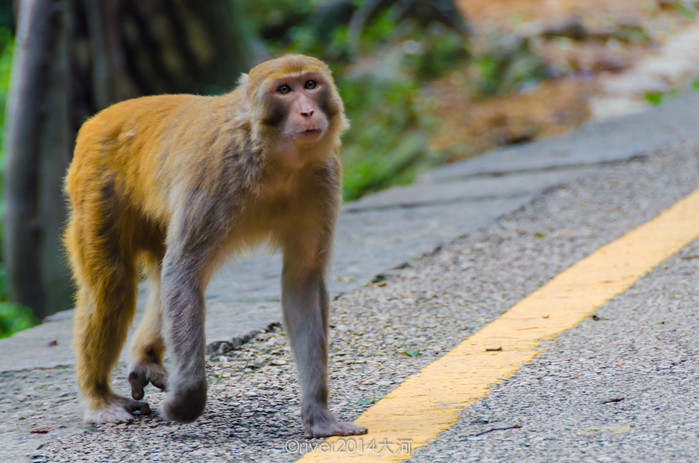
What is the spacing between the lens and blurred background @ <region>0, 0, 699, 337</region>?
21.2 feet

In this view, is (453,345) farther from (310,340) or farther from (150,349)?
(150,349)

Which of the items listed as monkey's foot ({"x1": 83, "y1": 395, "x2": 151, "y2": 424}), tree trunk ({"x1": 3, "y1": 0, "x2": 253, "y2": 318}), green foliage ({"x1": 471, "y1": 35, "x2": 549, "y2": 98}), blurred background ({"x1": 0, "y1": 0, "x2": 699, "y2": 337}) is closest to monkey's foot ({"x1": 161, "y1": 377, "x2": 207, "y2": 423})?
monkey's foot ({"x1": 83, "y1": 395, "x2": 151, "y2": 424})

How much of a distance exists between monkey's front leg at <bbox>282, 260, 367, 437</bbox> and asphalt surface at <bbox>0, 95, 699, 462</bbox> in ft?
0.31

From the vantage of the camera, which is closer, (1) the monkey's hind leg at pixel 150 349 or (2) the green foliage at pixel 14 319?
(1) the monkey's hind leg at pixel 150 349

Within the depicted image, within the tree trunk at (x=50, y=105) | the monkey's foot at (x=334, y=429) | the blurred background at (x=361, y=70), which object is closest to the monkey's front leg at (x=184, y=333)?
the monkey's foot at (x=334, y=429)

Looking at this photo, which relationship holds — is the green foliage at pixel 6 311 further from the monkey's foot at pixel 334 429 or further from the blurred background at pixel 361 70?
the monkey's foot at pixel 334 429

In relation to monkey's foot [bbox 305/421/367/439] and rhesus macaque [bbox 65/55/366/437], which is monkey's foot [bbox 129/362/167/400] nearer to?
rhesus macaque [bbox 65/55/366/437]

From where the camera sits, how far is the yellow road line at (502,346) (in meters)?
2.62

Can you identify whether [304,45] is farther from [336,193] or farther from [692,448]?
[692,448]

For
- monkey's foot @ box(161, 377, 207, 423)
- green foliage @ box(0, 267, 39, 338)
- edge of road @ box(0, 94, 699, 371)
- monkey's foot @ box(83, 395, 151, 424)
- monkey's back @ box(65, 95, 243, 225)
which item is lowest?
green foliage @ box(0, 267, 39, 338)

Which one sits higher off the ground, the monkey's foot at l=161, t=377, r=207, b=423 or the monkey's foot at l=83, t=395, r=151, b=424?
the monkey's foot at l=161, t=377, r=207, b=423

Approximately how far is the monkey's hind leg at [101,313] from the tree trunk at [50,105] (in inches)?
110

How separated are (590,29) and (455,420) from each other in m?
9.58

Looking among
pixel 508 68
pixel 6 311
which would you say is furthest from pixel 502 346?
pixel 508 68
